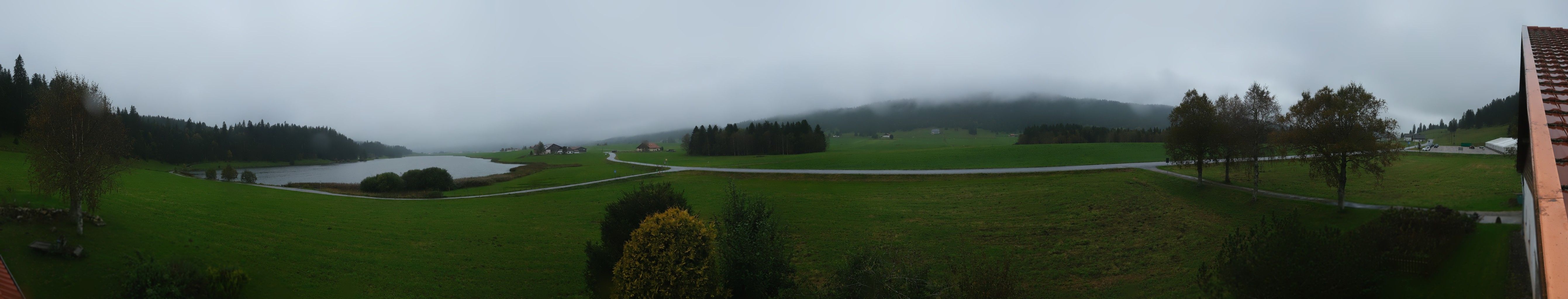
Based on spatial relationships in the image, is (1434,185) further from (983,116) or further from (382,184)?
(983,116)

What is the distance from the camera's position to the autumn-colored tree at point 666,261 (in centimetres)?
927

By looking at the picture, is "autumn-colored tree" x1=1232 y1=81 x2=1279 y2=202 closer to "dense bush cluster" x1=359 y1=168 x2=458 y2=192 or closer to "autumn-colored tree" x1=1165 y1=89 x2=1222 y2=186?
"autumn-colored tree" x1=1165 y1=89 x2=1222 y2=186

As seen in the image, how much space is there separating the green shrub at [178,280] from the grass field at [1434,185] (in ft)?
77.4

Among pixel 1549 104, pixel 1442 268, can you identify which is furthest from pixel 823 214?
pixel 1549 104

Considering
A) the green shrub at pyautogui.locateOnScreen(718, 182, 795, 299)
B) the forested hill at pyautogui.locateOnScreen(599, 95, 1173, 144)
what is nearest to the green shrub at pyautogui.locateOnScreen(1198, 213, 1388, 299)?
the green shrub at pyautogui.locateOnScreen(718, 182, 795, 299)

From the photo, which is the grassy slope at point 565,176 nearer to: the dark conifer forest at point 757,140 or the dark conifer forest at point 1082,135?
the dark conifer forest at point 757,140

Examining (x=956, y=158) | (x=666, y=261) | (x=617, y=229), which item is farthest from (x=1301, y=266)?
(x=956, y=158)

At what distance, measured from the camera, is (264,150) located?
72250 mm

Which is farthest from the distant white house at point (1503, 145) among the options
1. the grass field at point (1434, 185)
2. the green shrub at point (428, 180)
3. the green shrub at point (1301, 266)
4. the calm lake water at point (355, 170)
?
the calm lake water at point (355, 170)

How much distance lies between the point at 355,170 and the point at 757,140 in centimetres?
5606

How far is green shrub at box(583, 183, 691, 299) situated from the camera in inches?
453

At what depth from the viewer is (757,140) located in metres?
50.9

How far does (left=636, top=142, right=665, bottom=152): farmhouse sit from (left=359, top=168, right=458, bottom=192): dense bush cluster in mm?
41402

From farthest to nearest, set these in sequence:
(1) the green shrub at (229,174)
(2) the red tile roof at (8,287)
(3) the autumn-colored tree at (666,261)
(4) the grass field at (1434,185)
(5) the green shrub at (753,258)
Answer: (1) the green shrub at (229,174), (5) the green shrub at (753,258), (4) the grass field at (1434,185), (3) the autumn-colored tree at (666,261), (2) the red tile roof at (8,287)
